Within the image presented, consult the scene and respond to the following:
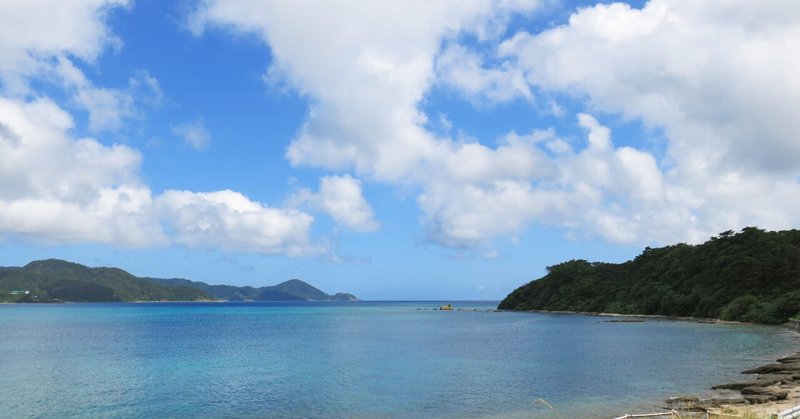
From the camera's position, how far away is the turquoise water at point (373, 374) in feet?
117

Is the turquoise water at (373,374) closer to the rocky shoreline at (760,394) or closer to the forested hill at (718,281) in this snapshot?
the rocky shoreline at (760,394)

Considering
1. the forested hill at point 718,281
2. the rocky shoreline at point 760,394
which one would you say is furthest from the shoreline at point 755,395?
the forested hill at point 718,281

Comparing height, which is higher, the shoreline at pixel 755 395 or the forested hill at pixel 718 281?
the forested hill at pixel 718 281

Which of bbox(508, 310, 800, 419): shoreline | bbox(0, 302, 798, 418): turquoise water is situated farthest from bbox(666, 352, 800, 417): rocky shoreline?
bbox(0, 302, 798, 418): turquoise water

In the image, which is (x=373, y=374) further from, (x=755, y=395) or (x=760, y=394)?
(x=760, y=394)

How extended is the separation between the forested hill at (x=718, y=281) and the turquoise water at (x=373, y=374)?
2674 centimetres

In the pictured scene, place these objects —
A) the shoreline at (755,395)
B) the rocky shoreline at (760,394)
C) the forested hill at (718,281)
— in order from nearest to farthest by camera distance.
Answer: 1. the shoreline at (755,395)
2. the rocky shoreline at (760,394)
3. the forested hill at (718,281)

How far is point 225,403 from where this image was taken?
3734 cm

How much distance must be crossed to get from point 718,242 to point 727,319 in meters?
32.8

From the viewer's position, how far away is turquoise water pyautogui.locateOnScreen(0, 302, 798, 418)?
3575 centimetres

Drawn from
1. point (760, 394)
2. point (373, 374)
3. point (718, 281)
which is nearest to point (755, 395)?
point (760, 394)

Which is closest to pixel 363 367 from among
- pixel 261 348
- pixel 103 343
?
pixel 261 348

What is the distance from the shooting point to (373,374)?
4966 centimetres

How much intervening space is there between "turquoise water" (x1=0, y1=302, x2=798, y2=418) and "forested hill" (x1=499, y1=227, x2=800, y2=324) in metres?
26.7
